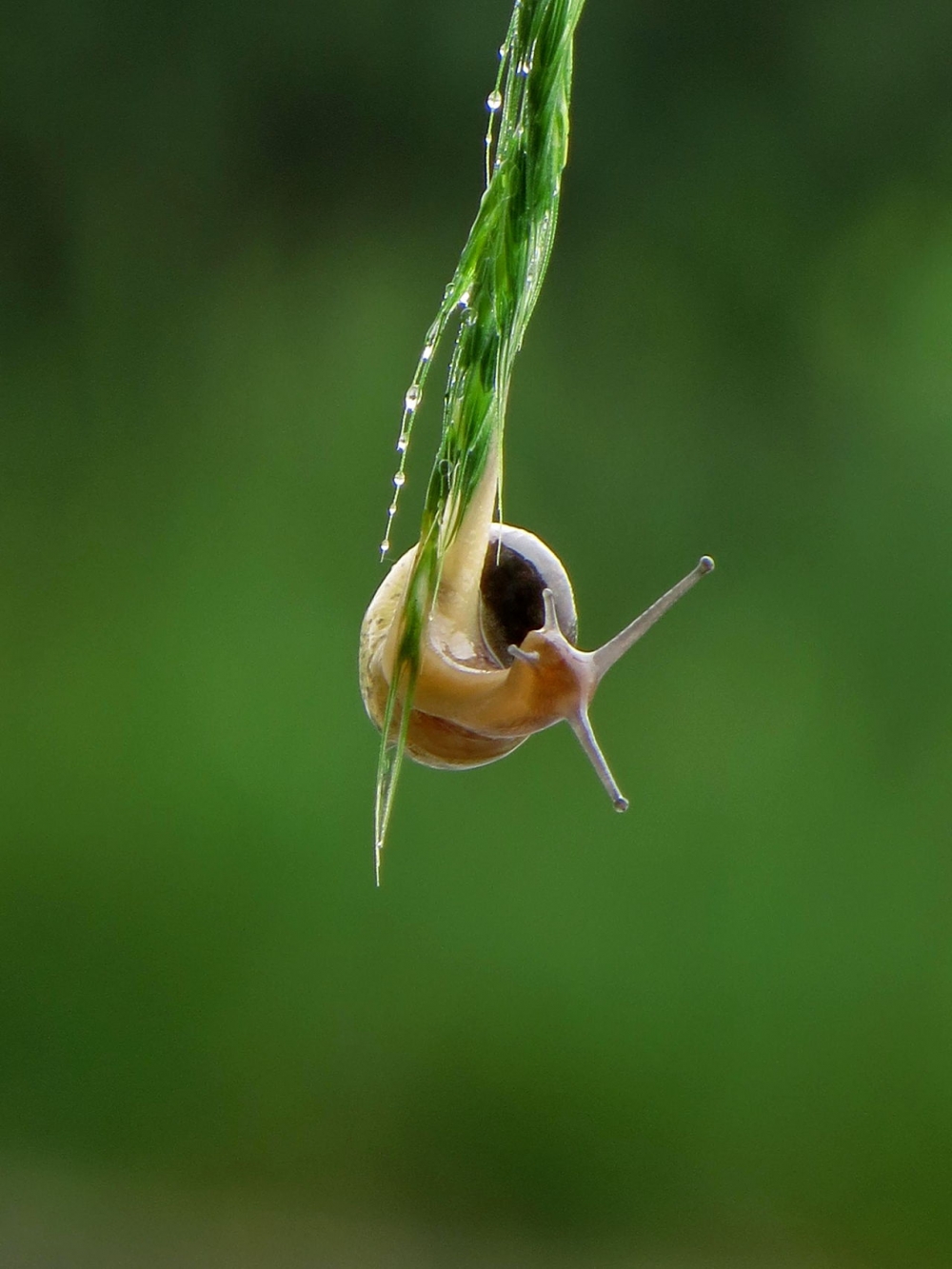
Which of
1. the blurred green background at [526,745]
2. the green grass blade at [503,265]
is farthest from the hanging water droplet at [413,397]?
the blurred green background at [526,745]

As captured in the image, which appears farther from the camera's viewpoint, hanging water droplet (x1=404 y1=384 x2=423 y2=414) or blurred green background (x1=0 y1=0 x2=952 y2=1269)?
blurred green background (x1=0 y1=0 x2=952 y2=1269)

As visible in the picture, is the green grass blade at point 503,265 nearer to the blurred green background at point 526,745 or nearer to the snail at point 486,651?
the snail at point 486,651

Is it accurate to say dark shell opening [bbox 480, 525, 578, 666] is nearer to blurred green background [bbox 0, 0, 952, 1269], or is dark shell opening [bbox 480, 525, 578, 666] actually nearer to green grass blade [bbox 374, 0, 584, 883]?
green grass blade [bbox 374, 0, 584, 883]

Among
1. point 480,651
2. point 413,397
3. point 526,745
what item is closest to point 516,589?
point 480,651

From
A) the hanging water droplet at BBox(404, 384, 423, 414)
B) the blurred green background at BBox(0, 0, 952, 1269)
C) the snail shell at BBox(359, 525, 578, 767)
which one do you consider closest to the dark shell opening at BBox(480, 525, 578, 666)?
the snail shell at BBox(359, 525, 578, 767)

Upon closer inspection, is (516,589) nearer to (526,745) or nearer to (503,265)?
(503,265)

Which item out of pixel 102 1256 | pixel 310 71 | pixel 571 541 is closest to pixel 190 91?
pixel 310 71

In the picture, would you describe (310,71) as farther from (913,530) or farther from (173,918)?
(173,918)
